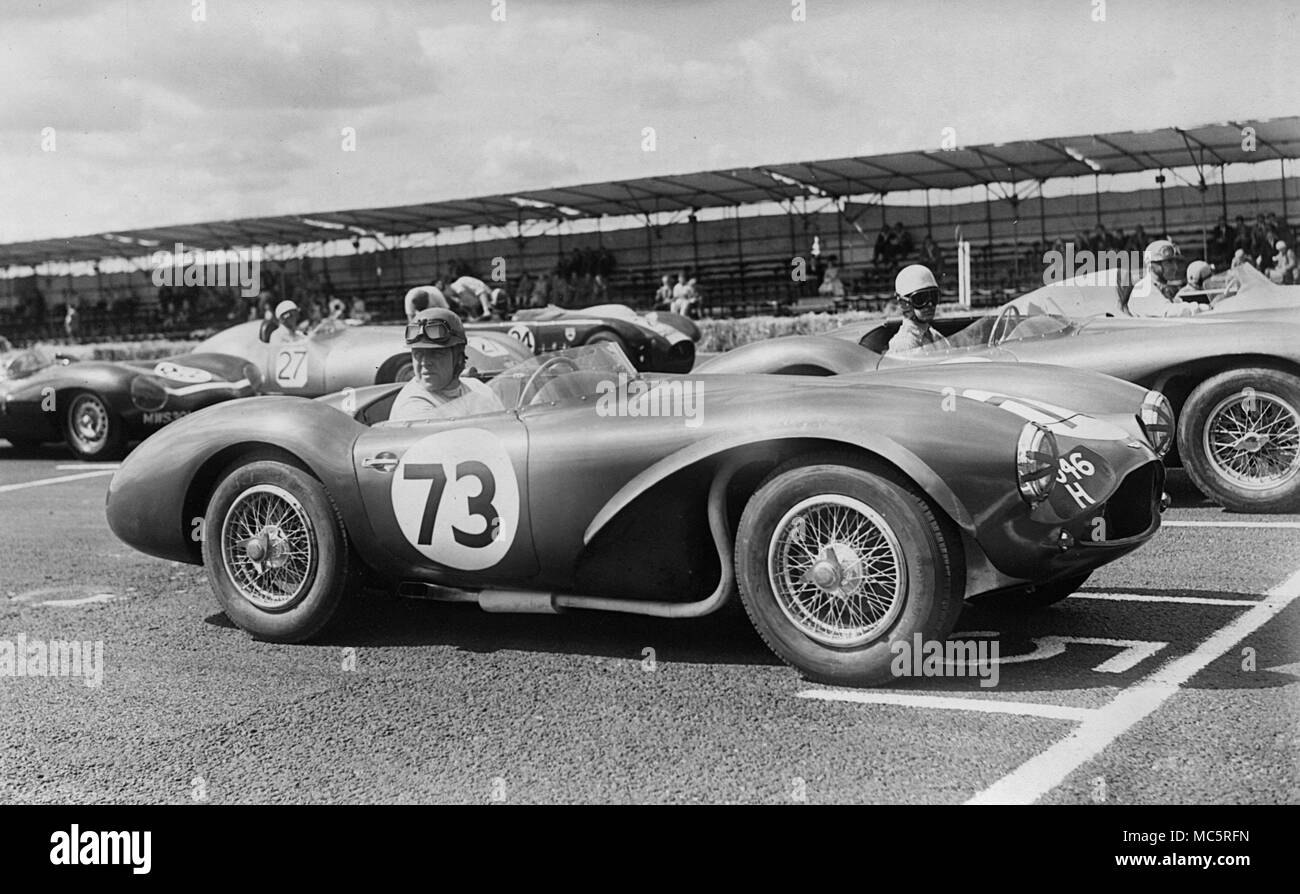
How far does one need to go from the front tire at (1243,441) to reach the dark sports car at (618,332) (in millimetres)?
8539

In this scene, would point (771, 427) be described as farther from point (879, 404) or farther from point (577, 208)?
point (577, 208)

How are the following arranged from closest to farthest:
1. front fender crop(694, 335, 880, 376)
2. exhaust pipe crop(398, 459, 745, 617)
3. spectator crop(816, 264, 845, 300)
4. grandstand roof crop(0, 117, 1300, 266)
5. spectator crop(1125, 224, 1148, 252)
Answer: exhaust pipe crop(398, 459, 745, 617) → front fender crop(694, 335, 880, 376) → grandstand roof crop(0, 117, 1300, 266) → spectator crop(1125, 224, 1148, 252) → spectator crop(816, 264, 845, 300)

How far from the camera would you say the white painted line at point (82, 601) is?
612cm

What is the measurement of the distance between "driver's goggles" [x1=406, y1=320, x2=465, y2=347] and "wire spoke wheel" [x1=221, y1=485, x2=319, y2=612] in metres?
0.90

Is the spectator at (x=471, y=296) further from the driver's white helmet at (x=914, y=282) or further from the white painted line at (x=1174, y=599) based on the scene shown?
the white painted line at (x=1174, y=599)

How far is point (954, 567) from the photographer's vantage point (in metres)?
4.12

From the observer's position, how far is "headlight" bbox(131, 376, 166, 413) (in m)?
11.9

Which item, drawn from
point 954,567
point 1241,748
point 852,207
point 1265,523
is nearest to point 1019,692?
point 954,567

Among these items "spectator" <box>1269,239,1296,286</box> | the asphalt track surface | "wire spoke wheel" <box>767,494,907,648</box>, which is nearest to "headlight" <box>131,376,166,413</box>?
the asphalt track surface

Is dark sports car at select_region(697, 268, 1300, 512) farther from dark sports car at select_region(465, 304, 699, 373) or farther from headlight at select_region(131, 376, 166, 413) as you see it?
dark sports car at select_region(465, 304, 699, 373)

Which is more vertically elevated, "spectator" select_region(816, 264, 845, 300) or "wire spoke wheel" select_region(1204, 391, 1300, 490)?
"spectator" select_region(816, 264, 845, 300)
